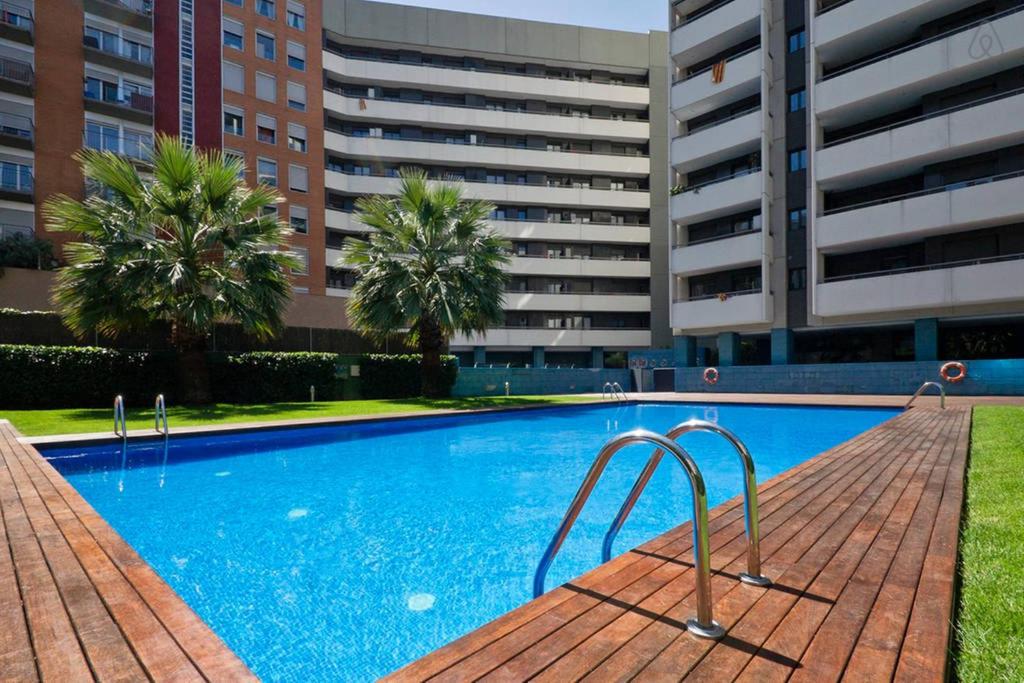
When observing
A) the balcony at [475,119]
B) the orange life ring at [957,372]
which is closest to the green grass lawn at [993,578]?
the orange life ring at [957,372]

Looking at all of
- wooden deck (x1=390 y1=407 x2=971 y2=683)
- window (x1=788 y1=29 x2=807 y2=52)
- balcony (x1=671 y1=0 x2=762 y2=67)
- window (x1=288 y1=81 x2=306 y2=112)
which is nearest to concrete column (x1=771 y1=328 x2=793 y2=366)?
window (x1=788 y1=29 x2=807 y2=52)

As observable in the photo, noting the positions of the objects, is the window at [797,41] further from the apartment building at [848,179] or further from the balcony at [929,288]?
the balcony at [929,288]

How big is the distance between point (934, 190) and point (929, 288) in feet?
13.6

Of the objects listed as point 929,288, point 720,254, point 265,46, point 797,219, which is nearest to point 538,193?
point 720,254

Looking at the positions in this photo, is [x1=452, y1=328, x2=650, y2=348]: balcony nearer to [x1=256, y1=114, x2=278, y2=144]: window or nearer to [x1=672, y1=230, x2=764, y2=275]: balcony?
[x1=672, y1=230, x2=764, y2=275]: balcony

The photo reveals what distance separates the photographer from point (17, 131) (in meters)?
24.1

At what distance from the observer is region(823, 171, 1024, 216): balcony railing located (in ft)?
66.3

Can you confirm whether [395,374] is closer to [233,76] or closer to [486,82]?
[233,76]

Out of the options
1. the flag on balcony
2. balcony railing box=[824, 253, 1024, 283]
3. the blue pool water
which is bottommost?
the blue pool water

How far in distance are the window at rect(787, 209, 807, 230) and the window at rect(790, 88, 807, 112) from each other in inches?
195

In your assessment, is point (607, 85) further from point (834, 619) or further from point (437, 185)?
point (834, 619)

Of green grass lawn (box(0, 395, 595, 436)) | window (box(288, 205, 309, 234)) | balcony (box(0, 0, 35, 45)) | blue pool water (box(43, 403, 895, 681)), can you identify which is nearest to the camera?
blue pool water (box(43, 403, 895, 681))

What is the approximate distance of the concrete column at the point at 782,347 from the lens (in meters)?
25.7

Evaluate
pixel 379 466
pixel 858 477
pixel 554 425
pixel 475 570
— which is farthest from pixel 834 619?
pixel 554 425
